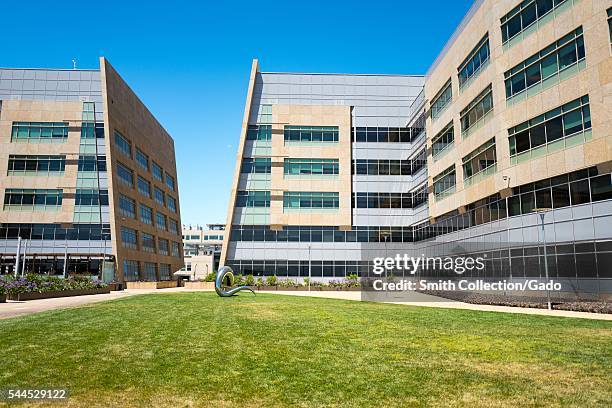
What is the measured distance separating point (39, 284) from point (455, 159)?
128 ft

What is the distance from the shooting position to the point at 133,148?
78375mm

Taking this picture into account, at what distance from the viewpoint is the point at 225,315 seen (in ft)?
72.7

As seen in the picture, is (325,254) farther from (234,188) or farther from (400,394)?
(400,394)

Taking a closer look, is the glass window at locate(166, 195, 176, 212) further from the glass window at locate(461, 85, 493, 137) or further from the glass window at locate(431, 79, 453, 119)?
the glass window at locate(461, 85, 493, 137)

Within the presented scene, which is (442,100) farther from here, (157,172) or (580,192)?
(157,172)

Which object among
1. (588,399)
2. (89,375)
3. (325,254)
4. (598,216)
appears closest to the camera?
(588,399)

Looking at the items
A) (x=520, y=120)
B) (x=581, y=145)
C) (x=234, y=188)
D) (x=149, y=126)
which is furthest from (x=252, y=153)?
(x=581, y=145)

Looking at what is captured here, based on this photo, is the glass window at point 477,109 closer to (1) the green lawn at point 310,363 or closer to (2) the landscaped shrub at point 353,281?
(2) the landscaped shrub at point 353,281

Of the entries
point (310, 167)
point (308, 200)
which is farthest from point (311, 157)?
point (308, 200)

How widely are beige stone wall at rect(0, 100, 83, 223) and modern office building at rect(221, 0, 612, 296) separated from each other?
2308cm

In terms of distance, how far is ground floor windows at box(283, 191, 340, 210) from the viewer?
66.2 m

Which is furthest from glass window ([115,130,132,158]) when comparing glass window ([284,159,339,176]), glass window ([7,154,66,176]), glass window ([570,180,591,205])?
glass window ([570,180,591,205])

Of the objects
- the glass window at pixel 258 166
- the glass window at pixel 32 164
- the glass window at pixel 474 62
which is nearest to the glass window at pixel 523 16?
the glass window at pixel 474 62

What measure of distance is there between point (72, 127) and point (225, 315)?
57068 mm
